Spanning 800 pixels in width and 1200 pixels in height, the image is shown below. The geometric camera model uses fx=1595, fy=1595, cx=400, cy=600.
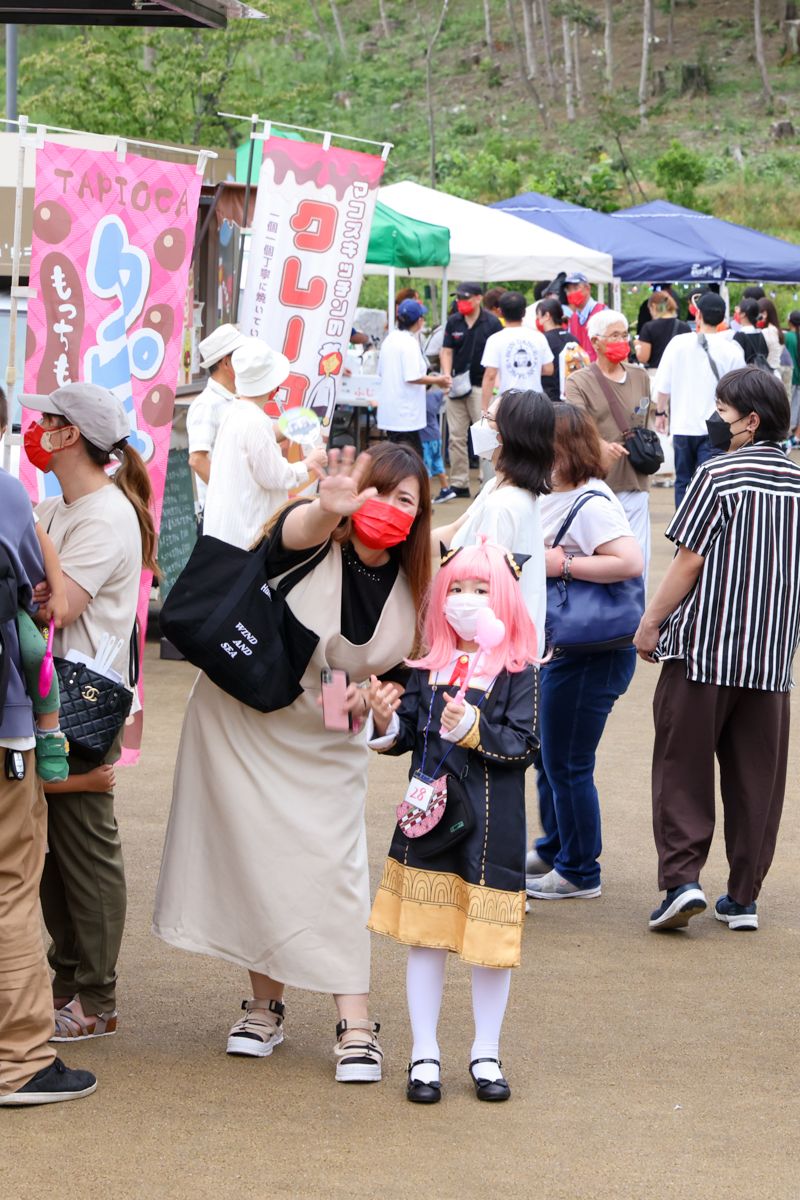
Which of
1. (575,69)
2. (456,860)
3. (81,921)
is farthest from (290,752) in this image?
(575,69)

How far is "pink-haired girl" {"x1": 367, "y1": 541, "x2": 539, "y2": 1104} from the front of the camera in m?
3.92

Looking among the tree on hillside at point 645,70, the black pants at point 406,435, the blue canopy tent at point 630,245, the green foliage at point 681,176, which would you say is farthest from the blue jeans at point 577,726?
the tree on hillside at point 645,70

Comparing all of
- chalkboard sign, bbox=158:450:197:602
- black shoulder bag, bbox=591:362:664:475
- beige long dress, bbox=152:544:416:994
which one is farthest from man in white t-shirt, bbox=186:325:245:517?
beige long dress, bbox=152:544:416:994

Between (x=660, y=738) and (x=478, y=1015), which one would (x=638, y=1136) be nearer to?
(x=478, y=1015)

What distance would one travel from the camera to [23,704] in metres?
3.76

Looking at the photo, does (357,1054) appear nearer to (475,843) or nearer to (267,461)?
(475,843)

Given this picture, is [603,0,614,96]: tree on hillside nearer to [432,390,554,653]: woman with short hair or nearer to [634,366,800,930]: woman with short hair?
[634,366,800,930]: woman with short hair

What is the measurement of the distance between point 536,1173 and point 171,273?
12.3 feet

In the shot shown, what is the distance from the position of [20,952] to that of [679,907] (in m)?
2.41

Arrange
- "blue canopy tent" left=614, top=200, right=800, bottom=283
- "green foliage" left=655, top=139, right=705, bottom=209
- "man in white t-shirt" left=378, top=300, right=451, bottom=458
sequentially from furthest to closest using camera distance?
"green foliage" left=655, top=139, right=705, bottom=209, "blue canopy tent" left=614, top=200, right=800, bottom=283, "man in white t-shirt" left=378, top=300, right=451, bottom=458

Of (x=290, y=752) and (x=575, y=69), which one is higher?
(x=575, y=69)

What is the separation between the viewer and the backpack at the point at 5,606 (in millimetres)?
3617

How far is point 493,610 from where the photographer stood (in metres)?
3.96

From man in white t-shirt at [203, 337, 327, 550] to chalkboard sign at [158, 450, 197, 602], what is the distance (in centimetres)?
177
